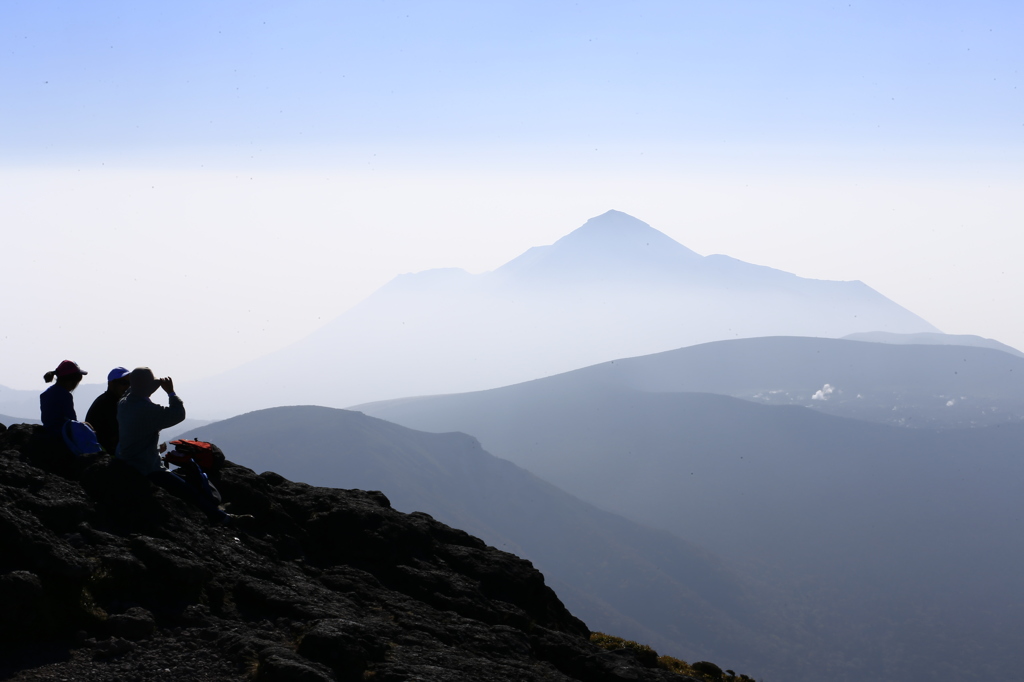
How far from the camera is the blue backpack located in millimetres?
12898

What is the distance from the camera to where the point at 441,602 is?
14289mm

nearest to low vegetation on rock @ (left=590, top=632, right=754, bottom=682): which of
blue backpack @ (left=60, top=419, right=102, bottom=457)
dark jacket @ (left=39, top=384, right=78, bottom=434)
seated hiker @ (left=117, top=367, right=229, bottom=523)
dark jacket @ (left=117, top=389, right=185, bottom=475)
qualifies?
seated hiker @ (left=117, top=367, right=229, bottom=523)

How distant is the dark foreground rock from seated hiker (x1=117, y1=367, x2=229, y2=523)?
1.05 ft

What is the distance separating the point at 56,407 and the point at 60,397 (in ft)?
0.90

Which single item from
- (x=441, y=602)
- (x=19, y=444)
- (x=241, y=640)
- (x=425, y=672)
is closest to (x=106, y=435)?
(x=19, y=444)

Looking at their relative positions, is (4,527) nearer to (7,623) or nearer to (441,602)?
(7,623)

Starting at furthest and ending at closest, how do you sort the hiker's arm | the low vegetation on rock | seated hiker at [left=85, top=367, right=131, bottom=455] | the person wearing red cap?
the low vegetation on rock
seated hiker at [left=85, top=367, right=131, bottom=455]
the person wearing red cap
the hiker's arm

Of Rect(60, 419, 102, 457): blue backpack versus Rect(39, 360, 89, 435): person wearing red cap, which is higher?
Rect(39, 360, 89, 435): person wearing red cap

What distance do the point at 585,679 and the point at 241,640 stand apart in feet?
19.4

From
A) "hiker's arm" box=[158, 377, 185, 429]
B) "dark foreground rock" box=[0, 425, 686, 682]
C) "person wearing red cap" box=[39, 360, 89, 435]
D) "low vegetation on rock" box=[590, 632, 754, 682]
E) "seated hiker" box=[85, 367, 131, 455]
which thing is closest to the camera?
"dark foreground rock" box=[0, 425, 686, 682]

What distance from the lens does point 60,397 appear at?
42.2 ft

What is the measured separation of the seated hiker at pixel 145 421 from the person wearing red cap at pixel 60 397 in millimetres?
1471

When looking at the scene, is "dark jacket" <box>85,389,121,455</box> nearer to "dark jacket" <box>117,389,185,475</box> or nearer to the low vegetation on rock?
"dark jacket" <box>117,389,185,475</box>

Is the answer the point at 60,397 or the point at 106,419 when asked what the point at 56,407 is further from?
the point at 106,419
